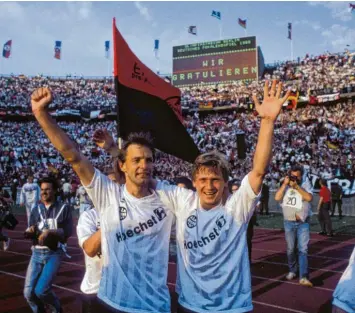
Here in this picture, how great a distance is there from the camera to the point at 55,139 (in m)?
2.71

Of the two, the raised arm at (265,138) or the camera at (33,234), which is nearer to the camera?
the raised arm at (265,138)

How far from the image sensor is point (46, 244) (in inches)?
177

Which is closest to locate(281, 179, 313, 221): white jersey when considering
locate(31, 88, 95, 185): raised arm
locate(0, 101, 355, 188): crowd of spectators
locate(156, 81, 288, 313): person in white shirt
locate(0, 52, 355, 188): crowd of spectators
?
locate(156, 81, 288, 313): person in white shirt

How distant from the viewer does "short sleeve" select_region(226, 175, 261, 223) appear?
8.94 feet

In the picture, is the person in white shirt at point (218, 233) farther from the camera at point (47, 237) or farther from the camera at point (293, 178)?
the camera at point (293, 178)

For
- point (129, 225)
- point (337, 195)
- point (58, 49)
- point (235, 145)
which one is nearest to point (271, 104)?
point (129, 225)

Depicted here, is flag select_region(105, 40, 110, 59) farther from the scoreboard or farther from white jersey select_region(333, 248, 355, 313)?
white jersey select_region(333, 248, 355, 313)

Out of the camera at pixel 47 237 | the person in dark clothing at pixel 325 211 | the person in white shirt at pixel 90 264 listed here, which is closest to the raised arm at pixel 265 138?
the person in white shirt at pixel 90 264

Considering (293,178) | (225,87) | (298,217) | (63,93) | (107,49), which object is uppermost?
(107,49)

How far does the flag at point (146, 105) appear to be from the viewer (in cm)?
434

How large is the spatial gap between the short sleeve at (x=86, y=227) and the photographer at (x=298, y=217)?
14.6 ft

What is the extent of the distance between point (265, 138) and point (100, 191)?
1.13m

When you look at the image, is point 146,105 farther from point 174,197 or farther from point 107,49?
point 107,49

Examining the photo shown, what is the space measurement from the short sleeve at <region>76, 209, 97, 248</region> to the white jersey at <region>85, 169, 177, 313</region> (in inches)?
18.2
